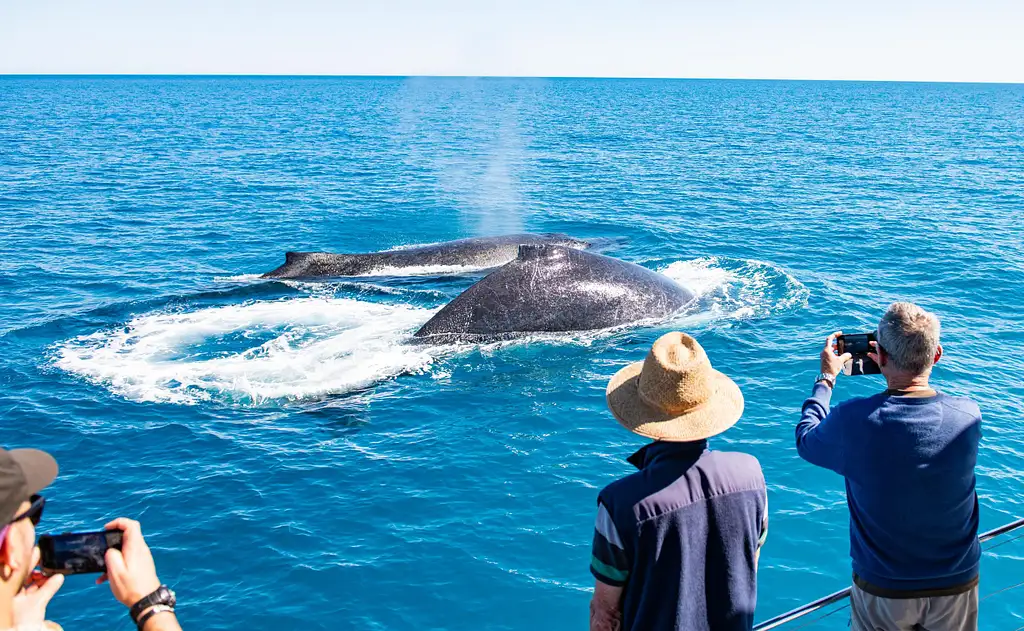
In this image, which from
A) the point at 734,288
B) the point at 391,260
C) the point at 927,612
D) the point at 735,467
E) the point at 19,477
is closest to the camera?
the point at 19,477

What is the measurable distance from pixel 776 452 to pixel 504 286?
5.94m

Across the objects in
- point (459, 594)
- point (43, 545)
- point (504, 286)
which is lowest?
point (459, 594)

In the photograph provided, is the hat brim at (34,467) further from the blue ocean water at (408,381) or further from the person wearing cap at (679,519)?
the blue ocean water at (408,381)

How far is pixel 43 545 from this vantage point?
10.8 ft

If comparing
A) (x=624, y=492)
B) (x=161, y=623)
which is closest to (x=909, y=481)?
(x=624, y=492)

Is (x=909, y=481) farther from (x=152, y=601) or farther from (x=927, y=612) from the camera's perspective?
(x=152, y=601)

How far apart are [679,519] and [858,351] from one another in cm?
215

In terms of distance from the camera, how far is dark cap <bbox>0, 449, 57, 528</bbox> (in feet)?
9.21

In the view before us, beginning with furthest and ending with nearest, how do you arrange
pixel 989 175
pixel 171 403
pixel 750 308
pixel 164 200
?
pixel 989 175, pixel 164 200, pixel 750 308, pixel 171 403

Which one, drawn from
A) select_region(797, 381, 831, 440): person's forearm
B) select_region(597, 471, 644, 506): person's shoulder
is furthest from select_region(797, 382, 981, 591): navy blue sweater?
select_region(597, 471, 644, 506): person's shoulder

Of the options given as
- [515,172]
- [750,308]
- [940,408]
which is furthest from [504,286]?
[515,172]

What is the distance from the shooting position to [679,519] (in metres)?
3.75

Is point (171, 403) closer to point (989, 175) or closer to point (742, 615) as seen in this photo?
point (742, 615)

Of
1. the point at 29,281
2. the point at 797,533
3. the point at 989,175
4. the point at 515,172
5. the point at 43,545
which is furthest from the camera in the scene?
the point at 515,172
